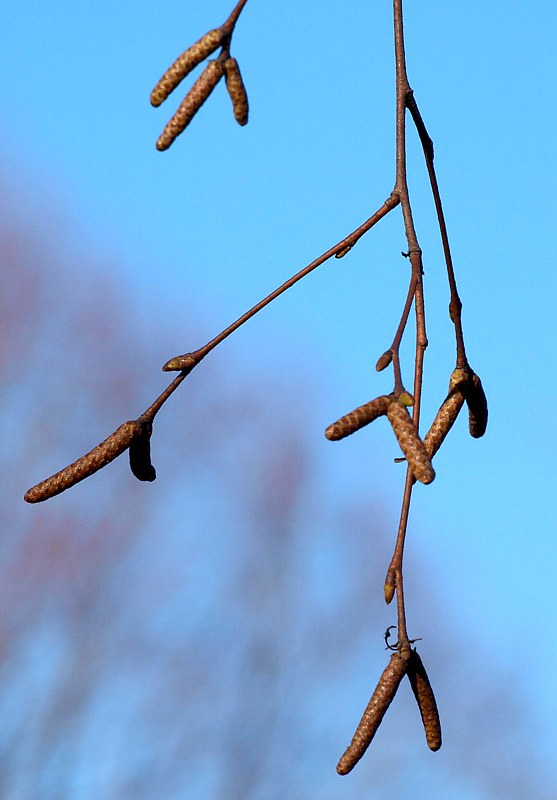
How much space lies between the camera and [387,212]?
3.36ft

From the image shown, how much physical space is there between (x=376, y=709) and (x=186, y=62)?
0.47 metres

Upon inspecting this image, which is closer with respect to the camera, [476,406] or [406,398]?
[406,398]

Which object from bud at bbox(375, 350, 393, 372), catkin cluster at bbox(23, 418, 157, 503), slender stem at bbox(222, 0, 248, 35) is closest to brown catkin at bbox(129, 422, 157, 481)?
catkin cluster at bbox(23, 418, 157, 503)

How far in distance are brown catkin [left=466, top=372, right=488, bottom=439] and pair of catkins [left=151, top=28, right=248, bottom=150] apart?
32 centimetres

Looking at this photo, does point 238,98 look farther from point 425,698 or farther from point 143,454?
point 425,698

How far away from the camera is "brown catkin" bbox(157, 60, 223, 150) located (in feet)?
3.15

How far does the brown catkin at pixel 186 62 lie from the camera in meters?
0.98

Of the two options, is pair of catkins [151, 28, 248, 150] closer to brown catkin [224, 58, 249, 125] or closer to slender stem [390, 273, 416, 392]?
brown catkin [224, 58, 249, 125]

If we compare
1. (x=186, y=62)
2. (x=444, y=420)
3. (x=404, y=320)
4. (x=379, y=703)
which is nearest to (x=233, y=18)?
(x=186, y=62)

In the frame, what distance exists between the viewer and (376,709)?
995mm

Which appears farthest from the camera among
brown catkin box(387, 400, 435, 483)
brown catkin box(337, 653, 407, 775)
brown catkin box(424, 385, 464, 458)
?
brown catkin box(424, 385, 464, 458)

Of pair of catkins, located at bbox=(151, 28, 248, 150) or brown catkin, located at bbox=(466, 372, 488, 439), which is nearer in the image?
pair of catkins, located at bbox=(151, 28, 248, 150)

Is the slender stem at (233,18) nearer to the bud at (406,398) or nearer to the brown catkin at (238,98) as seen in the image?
the brown catkin at (238,98)

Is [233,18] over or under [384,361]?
over
